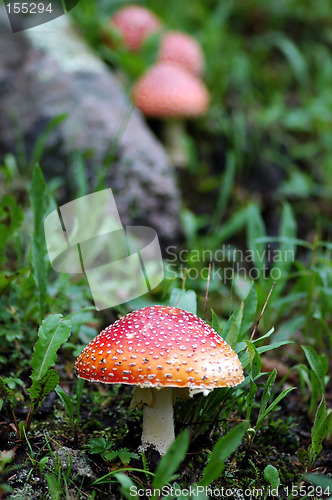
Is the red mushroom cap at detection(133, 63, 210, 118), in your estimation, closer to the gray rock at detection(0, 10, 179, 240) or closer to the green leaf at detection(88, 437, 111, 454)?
the gray rock at detection(0, 10, 179, 240)

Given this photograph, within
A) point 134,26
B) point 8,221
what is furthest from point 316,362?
point 134,26

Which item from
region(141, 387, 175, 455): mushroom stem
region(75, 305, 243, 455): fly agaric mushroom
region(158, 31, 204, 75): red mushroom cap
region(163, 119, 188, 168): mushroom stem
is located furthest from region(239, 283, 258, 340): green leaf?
region(158, 31, 204, 75): red mushroom cap

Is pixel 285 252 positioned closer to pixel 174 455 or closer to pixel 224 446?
pixel 224 446

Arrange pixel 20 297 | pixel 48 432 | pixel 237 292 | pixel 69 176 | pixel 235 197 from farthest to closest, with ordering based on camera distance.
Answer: pixel 235 197 → pixel 69 176 → pixel 237 292 → pixel 20 297 → pixel 48 432

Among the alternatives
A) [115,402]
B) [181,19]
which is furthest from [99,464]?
[181,19]

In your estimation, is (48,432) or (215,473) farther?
(48,432)

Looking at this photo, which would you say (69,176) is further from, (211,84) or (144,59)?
(211,84)
